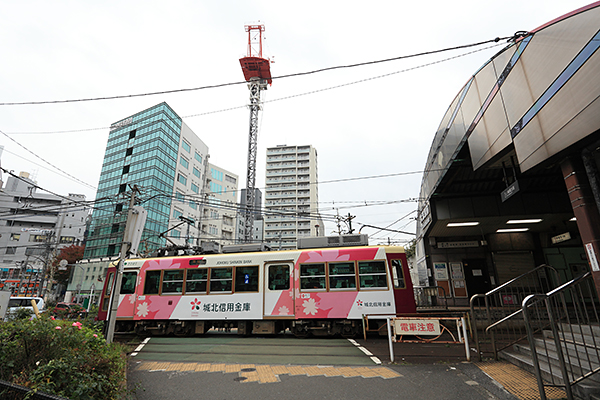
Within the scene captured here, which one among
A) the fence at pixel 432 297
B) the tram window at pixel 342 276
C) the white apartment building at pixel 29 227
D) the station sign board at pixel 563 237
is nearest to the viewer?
the tram window at pixel 342 276

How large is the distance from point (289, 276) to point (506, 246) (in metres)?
12.4

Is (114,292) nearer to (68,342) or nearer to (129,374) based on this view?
(129,374)

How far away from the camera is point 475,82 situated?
929 centimetres

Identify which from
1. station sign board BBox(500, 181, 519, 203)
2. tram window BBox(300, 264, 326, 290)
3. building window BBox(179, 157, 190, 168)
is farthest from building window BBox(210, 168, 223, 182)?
station sign board BBox(500, 181, 519, 203)

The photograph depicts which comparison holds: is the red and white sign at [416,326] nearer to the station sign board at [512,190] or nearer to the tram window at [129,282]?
the station sign board at [512,190]

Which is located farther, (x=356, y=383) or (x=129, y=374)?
(x=129, y=374)

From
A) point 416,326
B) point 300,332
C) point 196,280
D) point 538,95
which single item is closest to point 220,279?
point 196,280

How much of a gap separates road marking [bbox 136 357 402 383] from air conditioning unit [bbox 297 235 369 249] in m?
5.17

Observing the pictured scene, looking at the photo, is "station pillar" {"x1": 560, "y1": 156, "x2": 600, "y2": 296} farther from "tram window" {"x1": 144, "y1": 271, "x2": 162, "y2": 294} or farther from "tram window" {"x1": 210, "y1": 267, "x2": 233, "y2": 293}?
"tram window" {"x1": 144, "y1": 271, "x2": 162, "y2": 294}

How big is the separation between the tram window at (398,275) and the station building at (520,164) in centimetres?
369

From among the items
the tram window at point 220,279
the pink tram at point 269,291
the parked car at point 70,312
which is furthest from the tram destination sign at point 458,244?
the parked car at point 70,312

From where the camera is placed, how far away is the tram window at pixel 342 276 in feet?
33.7

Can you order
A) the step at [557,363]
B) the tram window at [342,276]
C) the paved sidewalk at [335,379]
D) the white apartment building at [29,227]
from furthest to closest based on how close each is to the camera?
the white apartment building at [29,227] < the tram window at [342,276] < the paved sidewalk at [335,379] < the step at [557,363]

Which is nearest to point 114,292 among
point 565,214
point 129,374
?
point 129,374
